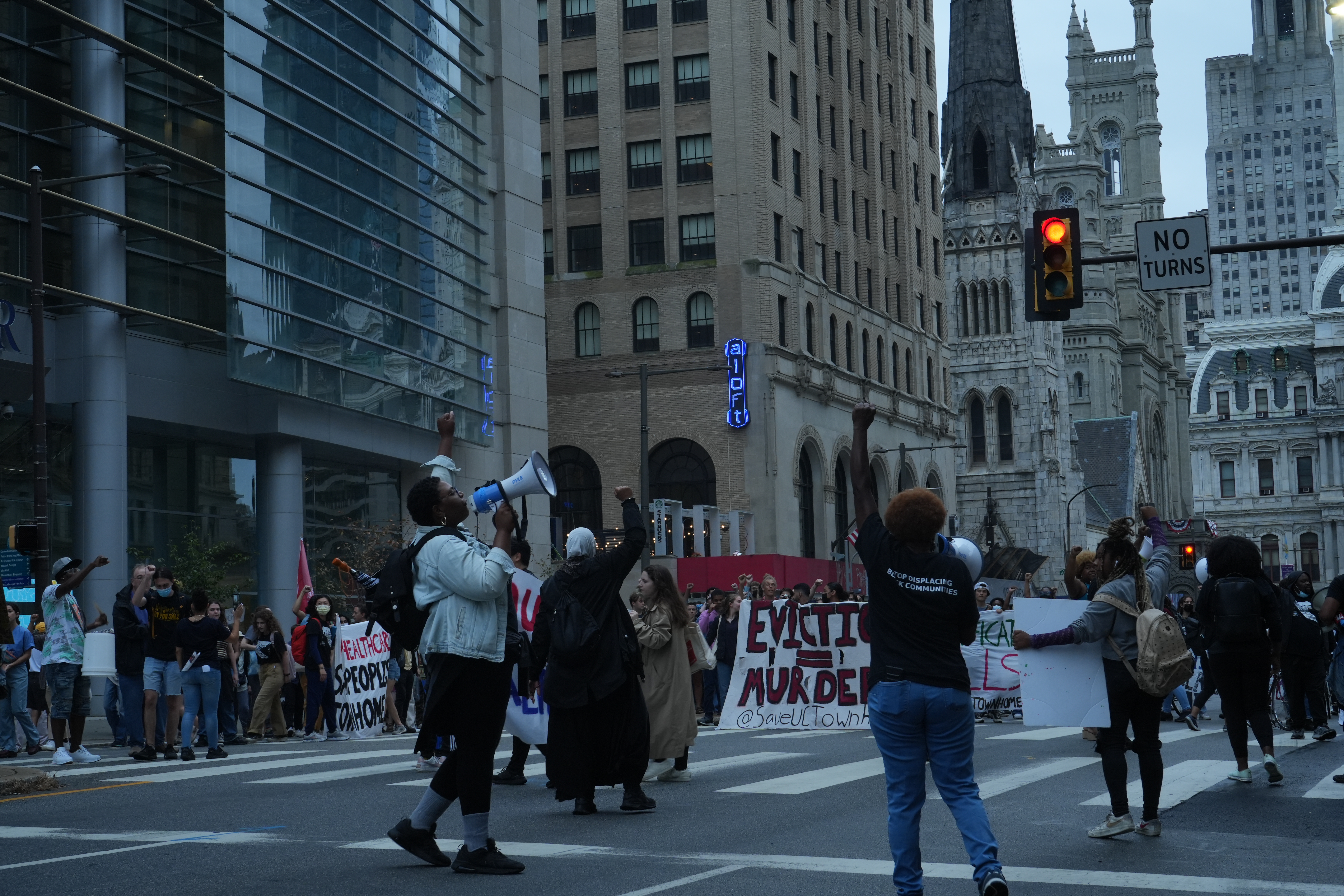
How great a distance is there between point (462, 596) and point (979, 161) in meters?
108

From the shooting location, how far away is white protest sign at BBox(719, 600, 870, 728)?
818 inches

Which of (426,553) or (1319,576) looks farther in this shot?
(1319,576)

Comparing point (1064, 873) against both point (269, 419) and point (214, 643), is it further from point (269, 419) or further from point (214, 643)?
point (269, 419)

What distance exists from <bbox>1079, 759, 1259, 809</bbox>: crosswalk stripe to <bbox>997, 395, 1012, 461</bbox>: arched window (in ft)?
301

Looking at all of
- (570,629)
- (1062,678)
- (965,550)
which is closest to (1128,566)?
(1062,678)

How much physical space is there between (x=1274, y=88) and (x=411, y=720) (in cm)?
19201

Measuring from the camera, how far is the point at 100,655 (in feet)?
63.4

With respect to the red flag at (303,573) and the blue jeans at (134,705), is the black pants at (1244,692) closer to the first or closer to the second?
the blue jeans at (134,705)

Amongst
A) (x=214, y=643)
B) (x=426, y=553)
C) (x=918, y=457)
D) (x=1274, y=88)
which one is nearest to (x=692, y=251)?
(x=918, y=457)

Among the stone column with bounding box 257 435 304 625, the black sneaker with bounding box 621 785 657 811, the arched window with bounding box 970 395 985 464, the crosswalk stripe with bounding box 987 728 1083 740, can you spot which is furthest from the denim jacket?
the arched window with bounding box 970 395 985 464

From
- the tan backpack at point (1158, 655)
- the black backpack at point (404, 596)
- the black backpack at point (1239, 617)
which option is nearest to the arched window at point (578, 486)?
the black backpack at point (1239, 617)

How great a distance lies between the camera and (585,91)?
58.9m

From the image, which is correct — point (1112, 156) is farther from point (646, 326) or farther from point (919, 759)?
point (919, 759)

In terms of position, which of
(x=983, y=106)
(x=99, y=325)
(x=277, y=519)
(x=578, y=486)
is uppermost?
(x=983, y=106)
